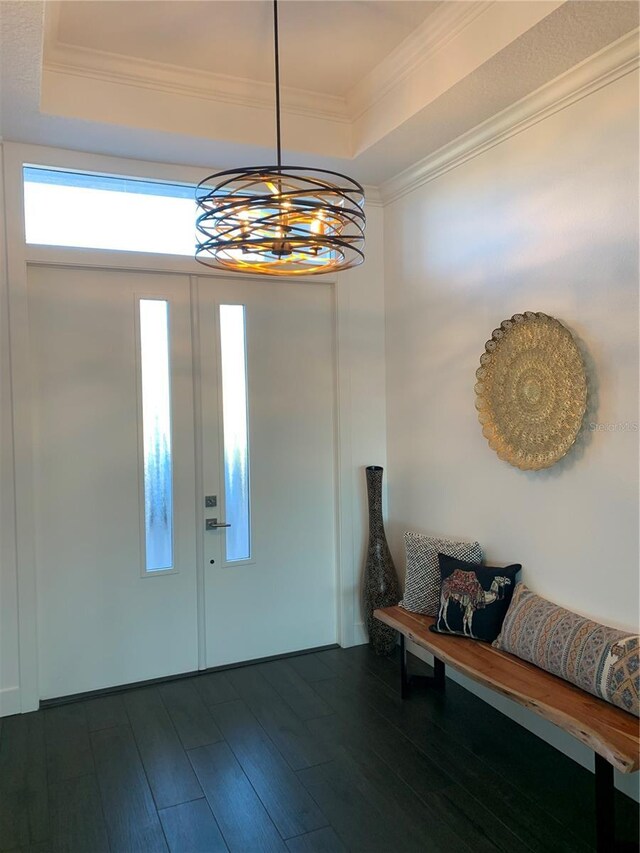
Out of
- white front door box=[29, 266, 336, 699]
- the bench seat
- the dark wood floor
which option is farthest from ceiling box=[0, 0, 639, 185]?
the dark wood floor

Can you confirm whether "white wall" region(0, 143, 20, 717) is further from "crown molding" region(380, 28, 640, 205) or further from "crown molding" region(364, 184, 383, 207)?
"crown molding" region(380, 28, 640, 205)

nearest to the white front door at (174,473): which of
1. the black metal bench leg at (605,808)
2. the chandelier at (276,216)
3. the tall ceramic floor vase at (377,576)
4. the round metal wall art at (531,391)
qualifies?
the tall ceramic floor vase at (377,576)

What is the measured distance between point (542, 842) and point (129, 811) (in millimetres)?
1513

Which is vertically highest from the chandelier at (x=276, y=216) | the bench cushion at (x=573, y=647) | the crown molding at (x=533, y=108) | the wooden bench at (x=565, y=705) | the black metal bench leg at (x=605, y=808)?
the crown molding at (x=533, y=108)

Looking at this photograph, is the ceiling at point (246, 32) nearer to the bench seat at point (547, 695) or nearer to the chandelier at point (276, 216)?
the chandelier at point (276, 216)

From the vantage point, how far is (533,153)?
270cm

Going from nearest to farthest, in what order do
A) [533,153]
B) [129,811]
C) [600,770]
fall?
[600,770] → [129,811] → [533,153]

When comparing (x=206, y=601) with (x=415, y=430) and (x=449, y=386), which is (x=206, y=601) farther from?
(x=449, y=386)

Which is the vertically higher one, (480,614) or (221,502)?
(221,502)

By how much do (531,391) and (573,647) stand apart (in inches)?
41.5

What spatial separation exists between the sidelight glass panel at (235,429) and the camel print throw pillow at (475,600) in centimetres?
125

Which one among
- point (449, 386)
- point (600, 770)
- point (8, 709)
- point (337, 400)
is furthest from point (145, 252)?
point (600, 770)

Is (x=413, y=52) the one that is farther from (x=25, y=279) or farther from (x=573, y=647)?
(x=573, y=647)

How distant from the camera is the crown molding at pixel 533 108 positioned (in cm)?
225
